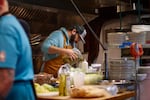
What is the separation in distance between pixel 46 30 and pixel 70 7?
0.56 m

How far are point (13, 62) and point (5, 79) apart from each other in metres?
0.09

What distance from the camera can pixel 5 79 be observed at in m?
1.54

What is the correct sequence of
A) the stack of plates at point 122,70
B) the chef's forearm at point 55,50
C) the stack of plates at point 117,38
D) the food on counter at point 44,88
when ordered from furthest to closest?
the stack of plates at point 117,38 → the chef's forearm at point 55,50 → the stack of plates at point 122,70 → the food on counter at point 44,88

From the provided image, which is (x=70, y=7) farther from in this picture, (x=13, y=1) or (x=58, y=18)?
(x=13, y=1)

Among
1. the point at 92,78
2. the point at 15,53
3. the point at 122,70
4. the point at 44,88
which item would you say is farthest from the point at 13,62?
the point at 122,70

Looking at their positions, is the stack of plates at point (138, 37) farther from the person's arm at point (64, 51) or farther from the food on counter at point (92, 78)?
the food on counter at point (92, 78)

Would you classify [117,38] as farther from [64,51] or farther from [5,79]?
[5,79]

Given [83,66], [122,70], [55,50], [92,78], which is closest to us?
[92,78]

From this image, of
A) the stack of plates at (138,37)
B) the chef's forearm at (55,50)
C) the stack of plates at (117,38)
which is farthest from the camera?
the stack of plates at (117,38)

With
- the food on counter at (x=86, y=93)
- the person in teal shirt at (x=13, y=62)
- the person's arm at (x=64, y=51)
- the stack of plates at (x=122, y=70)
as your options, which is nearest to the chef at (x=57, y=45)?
the person's arm at (x=64, y=51)

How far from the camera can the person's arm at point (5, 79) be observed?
5.04 feet

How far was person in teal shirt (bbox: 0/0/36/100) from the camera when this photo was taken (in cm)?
155

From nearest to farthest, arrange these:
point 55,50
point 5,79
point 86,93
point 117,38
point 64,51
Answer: point 5,79 → point 86,93 → point 64,51 → point 55,50 → point 117,38

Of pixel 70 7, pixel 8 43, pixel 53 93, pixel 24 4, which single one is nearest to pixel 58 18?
pixel 70 7
